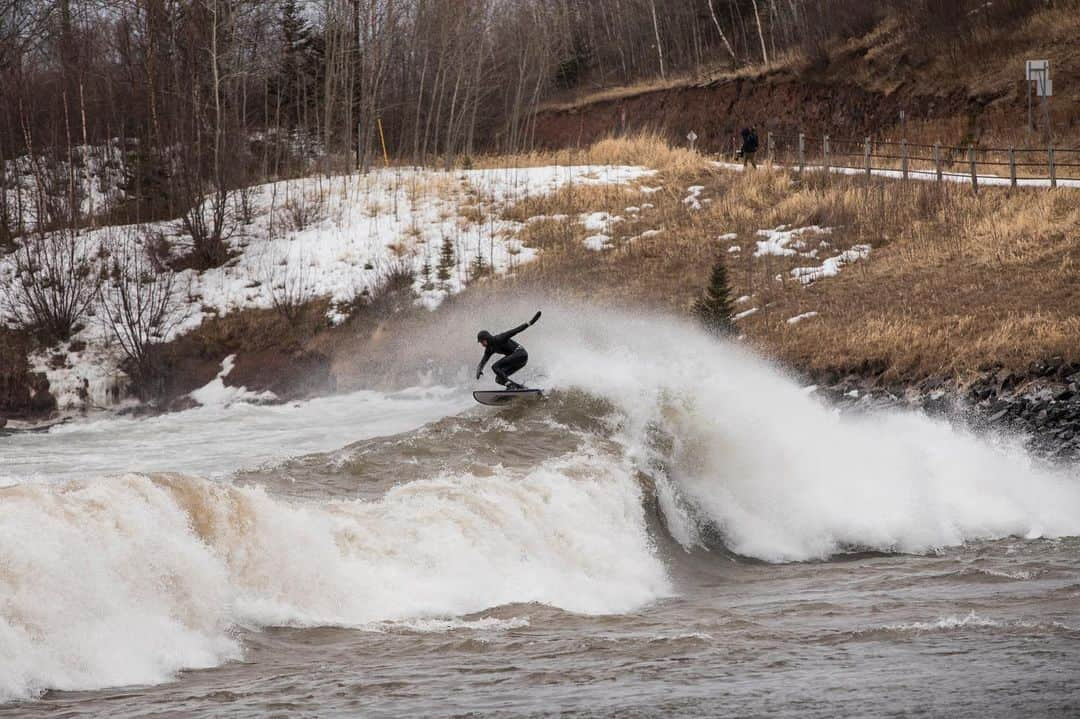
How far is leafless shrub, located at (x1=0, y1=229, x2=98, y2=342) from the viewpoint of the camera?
27125 mm

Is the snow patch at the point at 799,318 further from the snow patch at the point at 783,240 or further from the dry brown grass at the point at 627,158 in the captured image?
the dry brown grass at the point at 627,158

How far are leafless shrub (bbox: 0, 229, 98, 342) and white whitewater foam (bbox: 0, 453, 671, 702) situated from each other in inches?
695

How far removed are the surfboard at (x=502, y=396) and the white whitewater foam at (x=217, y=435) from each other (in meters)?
1.82

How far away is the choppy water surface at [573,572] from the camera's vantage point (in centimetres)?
742

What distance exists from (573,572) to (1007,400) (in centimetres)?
1019

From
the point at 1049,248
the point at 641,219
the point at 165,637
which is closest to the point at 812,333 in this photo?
the point at 1049,248

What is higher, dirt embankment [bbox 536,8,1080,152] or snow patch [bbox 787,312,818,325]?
dirt embankment [bbox 536,8,1080,152]

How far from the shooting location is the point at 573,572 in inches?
453

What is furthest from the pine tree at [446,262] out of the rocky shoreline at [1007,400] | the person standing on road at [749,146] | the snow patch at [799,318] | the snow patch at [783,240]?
the rocky shoreline at [1007,400]

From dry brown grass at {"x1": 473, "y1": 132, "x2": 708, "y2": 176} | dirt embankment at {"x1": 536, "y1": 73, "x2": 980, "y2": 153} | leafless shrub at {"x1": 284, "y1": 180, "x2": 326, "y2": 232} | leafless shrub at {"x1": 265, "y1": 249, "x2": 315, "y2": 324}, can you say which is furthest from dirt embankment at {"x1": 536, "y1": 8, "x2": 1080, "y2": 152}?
leafless shrub at {"x1": 265, "y1": 249, "x2": 315, "y2": 324}

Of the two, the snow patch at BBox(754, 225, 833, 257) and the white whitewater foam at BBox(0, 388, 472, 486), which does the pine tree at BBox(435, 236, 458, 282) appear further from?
the snow patch at BBox(754, 225, 833, 257)

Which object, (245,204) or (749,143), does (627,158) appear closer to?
(749,143)

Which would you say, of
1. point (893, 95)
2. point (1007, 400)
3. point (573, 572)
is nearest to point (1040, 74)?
point (893, 95)

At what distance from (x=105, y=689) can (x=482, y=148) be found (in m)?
58.4
